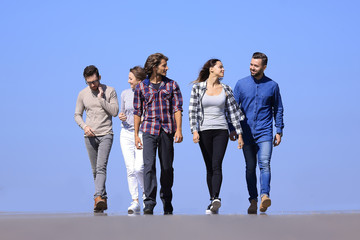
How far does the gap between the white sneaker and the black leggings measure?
1.68m

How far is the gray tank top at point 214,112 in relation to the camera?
9.65 meters

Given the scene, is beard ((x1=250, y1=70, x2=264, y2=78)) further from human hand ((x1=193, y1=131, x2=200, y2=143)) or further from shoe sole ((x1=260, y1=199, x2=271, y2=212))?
shoe sole ((x1=260, y1=199, x2=271, y2=212))

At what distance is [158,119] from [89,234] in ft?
13.0

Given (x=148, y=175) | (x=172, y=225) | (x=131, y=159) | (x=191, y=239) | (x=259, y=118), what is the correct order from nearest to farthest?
(x=191, y=239) < (x=172, y=225) < (x=148, y=175) < (x=259, y=118) < (x=131, y=159)

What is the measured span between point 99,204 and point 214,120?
107 inches

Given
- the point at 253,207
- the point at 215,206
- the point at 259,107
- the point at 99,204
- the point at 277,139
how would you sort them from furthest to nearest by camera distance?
the point at 99,204 → the point at 277,139 → the point at 259,107 → the point at 253,207 → the point at 215,206

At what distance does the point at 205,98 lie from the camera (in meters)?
9.84

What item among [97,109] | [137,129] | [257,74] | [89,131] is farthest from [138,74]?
[257,74]

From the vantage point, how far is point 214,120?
9664 millimetres

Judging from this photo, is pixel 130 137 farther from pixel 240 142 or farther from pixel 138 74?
pixel 240 142

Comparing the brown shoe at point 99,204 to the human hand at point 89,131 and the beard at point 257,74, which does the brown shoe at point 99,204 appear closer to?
the human hand at point 89,131

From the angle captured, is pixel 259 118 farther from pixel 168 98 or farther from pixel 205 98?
pixel 168 98

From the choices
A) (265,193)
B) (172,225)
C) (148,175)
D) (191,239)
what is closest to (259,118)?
(265,193)

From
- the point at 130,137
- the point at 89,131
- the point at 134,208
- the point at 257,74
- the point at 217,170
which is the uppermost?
the point at 257,74
